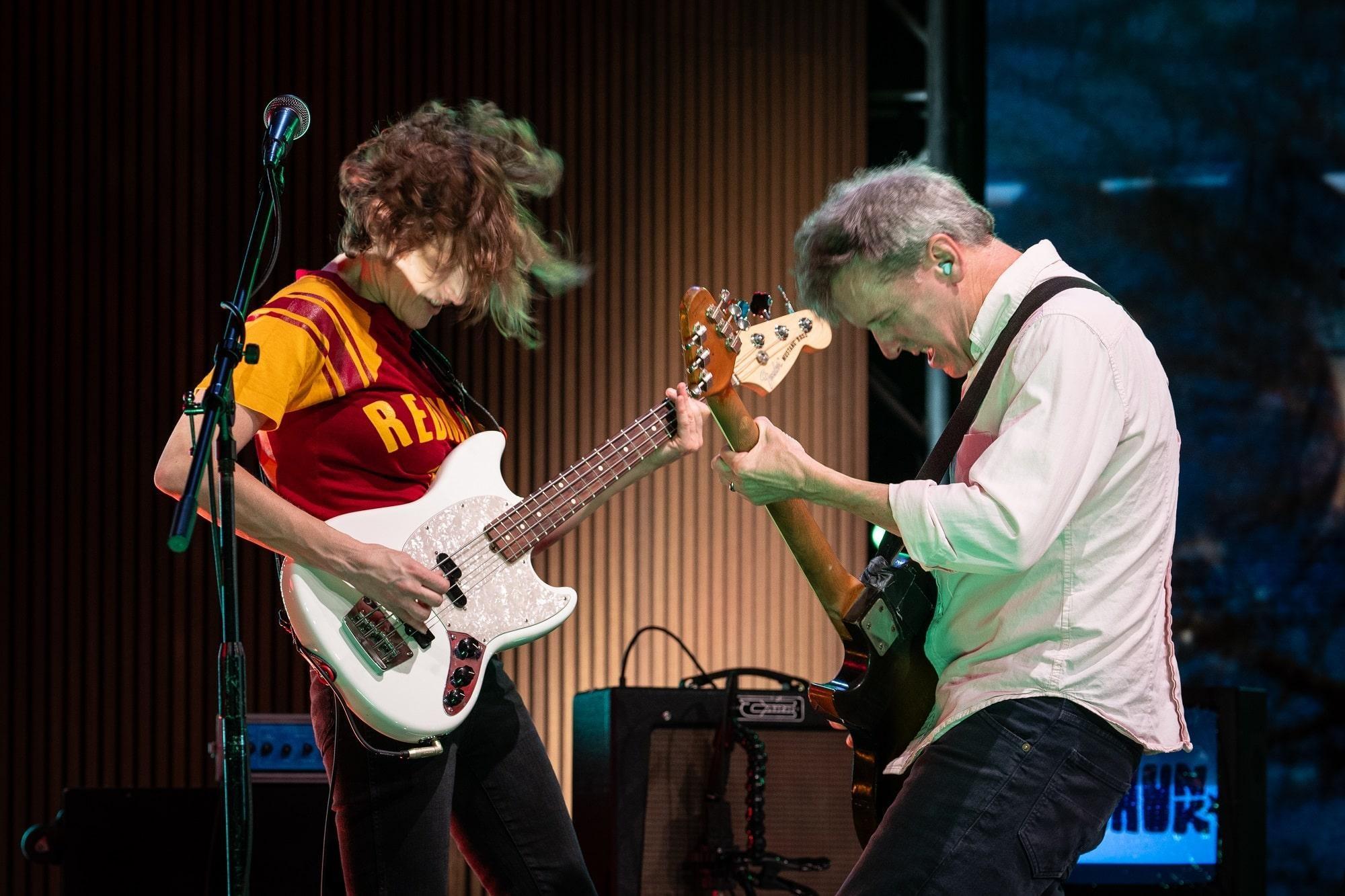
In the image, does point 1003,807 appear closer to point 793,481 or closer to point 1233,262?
point 793,481

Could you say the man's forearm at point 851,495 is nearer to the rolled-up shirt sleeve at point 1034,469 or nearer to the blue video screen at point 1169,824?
the rolled-up shirt sleeve at point 1034,469

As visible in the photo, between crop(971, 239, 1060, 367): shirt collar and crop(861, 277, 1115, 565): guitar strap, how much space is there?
0.02 m

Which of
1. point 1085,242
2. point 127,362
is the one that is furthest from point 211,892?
point 1085,242

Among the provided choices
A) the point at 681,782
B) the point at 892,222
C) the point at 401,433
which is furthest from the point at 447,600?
the point at 681,782

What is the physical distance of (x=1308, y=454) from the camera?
5129 millimetres

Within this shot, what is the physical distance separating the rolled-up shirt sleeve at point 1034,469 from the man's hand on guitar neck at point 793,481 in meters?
0.07

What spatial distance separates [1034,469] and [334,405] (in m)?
1.25

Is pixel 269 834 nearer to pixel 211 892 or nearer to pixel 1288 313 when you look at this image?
pixel 211 892

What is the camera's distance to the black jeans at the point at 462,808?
86.4 inches

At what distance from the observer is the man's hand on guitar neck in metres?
1.86

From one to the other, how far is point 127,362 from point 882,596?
318 cm

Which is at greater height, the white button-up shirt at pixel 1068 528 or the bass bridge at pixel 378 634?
the white button-up shirt at pixel 1068 528

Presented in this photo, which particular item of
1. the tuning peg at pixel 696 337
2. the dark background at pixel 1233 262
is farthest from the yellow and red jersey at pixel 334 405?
the dark background at pixel 1233 262

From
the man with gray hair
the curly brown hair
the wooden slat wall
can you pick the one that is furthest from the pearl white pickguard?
the wooden slat wall
